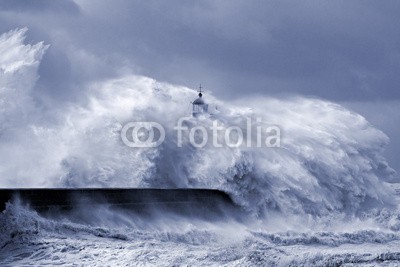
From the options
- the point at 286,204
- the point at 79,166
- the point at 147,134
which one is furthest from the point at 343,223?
the point at 79,166

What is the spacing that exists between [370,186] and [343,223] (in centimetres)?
422
